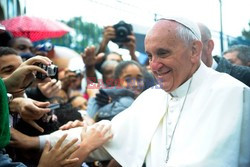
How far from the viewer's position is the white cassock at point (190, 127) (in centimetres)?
269

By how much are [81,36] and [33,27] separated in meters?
2.17

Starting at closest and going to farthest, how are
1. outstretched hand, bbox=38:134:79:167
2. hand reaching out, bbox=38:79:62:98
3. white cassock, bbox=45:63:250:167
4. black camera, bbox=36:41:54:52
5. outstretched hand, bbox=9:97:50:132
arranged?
white cassock, bbox=45:63:250:167 → outstretched hand, bbox=38:134:79:167 → outstretched hand, bbox=9:97:50:132 → hand reaching out, bbox=38:79:62:98 → black camera, bbox=36:41:54:52

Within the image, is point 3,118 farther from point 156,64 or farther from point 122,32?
point 122,32

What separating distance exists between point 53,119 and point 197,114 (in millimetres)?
1219

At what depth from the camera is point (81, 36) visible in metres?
7.93

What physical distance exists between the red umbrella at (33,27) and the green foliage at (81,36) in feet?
4.54

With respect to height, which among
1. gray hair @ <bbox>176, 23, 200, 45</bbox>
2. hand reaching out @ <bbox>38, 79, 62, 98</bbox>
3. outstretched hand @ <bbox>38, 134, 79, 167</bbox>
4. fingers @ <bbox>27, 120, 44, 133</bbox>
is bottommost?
outstretched hand @ <bbox>38, 134, 79, 167</bbox>

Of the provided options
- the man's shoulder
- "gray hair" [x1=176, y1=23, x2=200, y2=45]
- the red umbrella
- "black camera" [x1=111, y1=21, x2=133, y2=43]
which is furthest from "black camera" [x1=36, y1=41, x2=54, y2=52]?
"gray hair" [x1=176, y1=23, x2=200, y2=45]

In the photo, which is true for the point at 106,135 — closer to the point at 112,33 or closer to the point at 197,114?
the point at 197,114

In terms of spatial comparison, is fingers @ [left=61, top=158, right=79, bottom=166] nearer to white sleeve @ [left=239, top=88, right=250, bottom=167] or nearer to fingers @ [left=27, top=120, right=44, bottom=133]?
fingers @ [left=27, top=120, right=44, bottom=133]

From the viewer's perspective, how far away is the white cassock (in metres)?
2.69

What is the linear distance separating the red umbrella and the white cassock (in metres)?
2.74

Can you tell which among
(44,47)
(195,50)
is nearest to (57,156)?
(195,50)

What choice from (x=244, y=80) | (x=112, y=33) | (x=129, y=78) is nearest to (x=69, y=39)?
(x=112, y=33)
